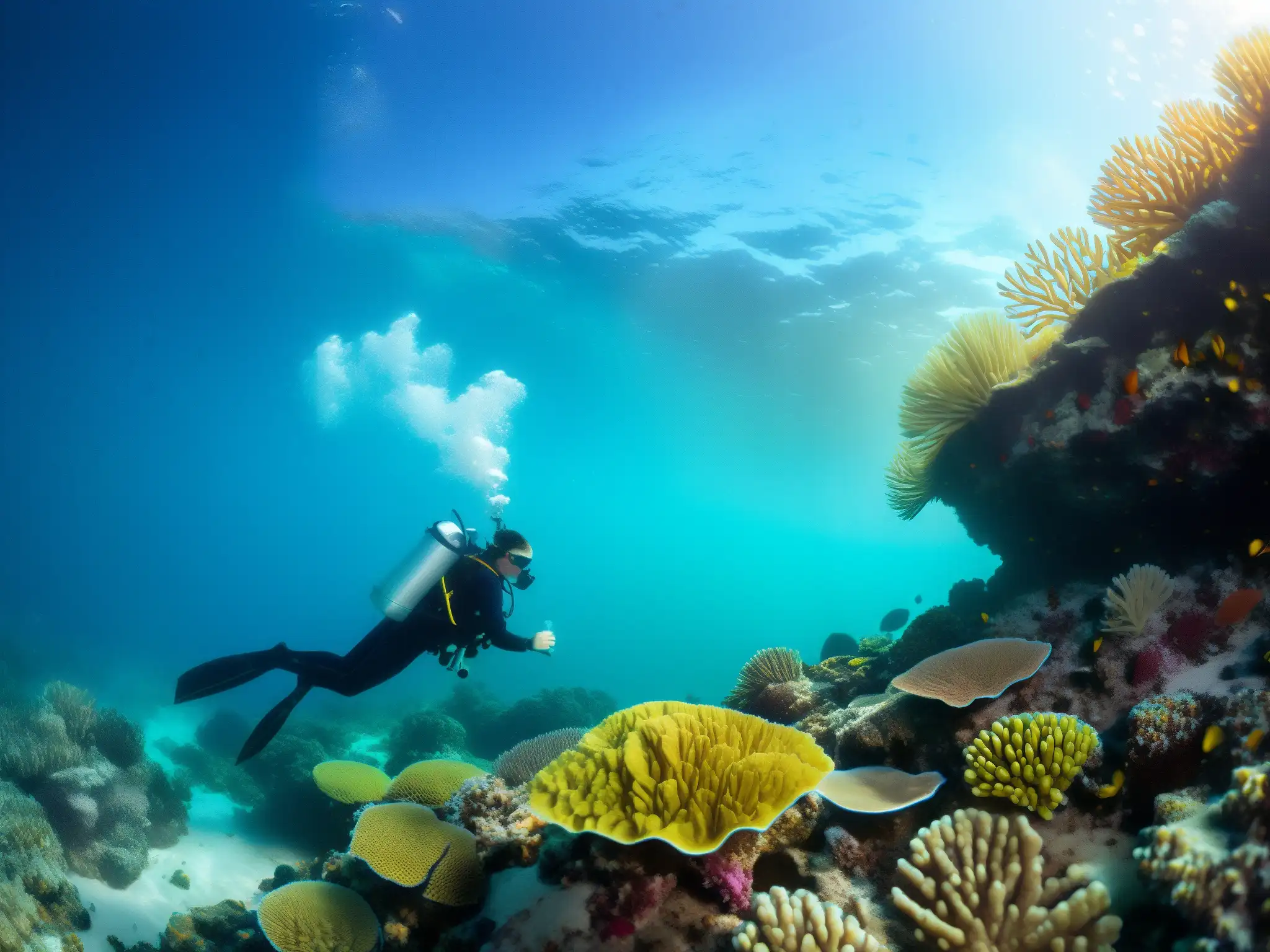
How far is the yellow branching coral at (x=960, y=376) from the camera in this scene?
19.2 ft

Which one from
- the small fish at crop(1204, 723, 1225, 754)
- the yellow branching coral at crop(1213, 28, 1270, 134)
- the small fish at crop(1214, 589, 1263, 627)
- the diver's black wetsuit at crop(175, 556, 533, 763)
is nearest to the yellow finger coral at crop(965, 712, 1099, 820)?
the small fish at crop(1204, 723, 1225, 754)

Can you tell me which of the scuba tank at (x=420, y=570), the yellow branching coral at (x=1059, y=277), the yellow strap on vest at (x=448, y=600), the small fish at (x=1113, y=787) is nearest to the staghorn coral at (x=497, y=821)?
the yellow strap on vest at (x=448, y=600)

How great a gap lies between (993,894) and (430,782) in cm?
442

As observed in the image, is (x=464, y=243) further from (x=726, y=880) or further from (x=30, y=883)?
(x=726, y=880)

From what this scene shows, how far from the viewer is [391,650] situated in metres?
7.29

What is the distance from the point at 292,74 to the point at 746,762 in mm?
24903

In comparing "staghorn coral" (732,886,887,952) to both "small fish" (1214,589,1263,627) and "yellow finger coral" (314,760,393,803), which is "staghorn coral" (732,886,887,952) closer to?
"small fish" (1214,589,1263,627)

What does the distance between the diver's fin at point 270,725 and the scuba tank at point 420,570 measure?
4.54 ft

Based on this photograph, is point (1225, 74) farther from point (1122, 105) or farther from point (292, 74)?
point (292, 74)

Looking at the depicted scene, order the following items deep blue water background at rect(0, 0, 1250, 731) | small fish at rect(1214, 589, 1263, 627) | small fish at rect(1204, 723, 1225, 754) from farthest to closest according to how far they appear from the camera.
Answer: deep blue water background at rect(0, 0, 1250, 731) < small fish at rect(1214, 589, 1263, 627) < small fish at rect(1204, 723, 1225, 754)

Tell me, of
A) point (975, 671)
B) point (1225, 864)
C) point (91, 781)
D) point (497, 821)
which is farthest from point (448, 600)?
point (91, 781)

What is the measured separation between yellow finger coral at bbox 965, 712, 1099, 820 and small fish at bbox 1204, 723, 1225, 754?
0.48 meters

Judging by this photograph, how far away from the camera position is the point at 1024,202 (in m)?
19.8

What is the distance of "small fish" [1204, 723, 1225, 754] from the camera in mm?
2939
